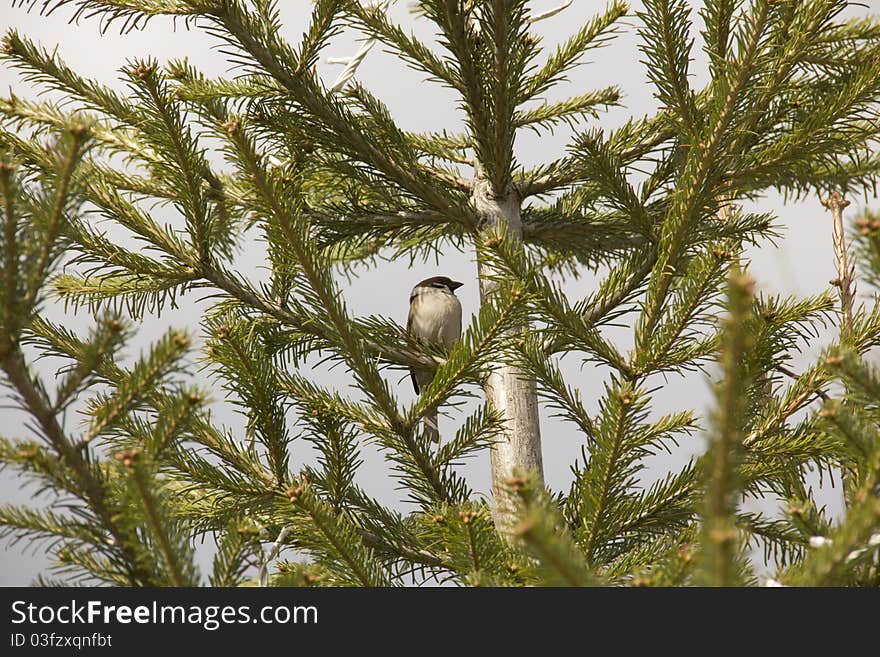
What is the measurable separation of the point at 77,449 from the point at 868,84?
2.34m

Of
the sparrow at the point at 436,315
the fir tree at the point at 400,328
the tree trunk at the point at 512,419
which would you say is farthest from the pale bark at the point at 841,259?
the sparrow at the point at 436,315

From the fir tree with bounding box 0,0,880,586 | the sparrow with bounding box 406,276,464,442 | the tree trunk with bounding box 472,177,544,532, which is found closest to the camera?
the fir tree with bounding box 0,0,880,586

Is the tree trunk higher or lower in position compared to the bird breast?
lower

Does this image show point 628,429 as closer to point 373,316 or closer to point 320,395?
point 320,395

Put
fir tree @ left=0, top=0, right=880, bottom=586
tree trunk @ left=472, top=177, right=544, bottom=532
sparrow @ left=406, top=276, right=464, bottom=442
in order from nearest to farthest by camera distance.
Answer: fir tree @ left=0, top=0, right=880, bottom=586, tree trunk @ left=472, top=177, right=544, bottom=532, sparrow @ left=406, top=276, right=464, bottom=442

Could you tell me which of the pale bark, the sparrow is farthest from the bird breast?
the pale bark

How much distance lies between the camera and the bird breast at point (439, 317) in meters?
4.04

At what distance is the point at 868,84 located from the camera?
2473 mm

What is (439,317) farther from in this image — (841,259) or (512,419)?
(841,259)

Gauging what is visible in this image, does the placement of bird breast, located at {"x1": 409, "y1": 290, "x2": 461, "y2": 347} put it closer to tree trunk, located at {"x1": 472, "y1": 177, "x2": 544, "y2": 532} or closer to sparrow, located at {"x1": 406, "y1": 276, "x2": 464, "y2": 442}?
sparrow, located at {"x1": 406, "y1": 276, "x2": 464, "y2": 442}

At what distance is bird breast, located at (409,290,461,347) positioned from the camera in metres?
4.04
